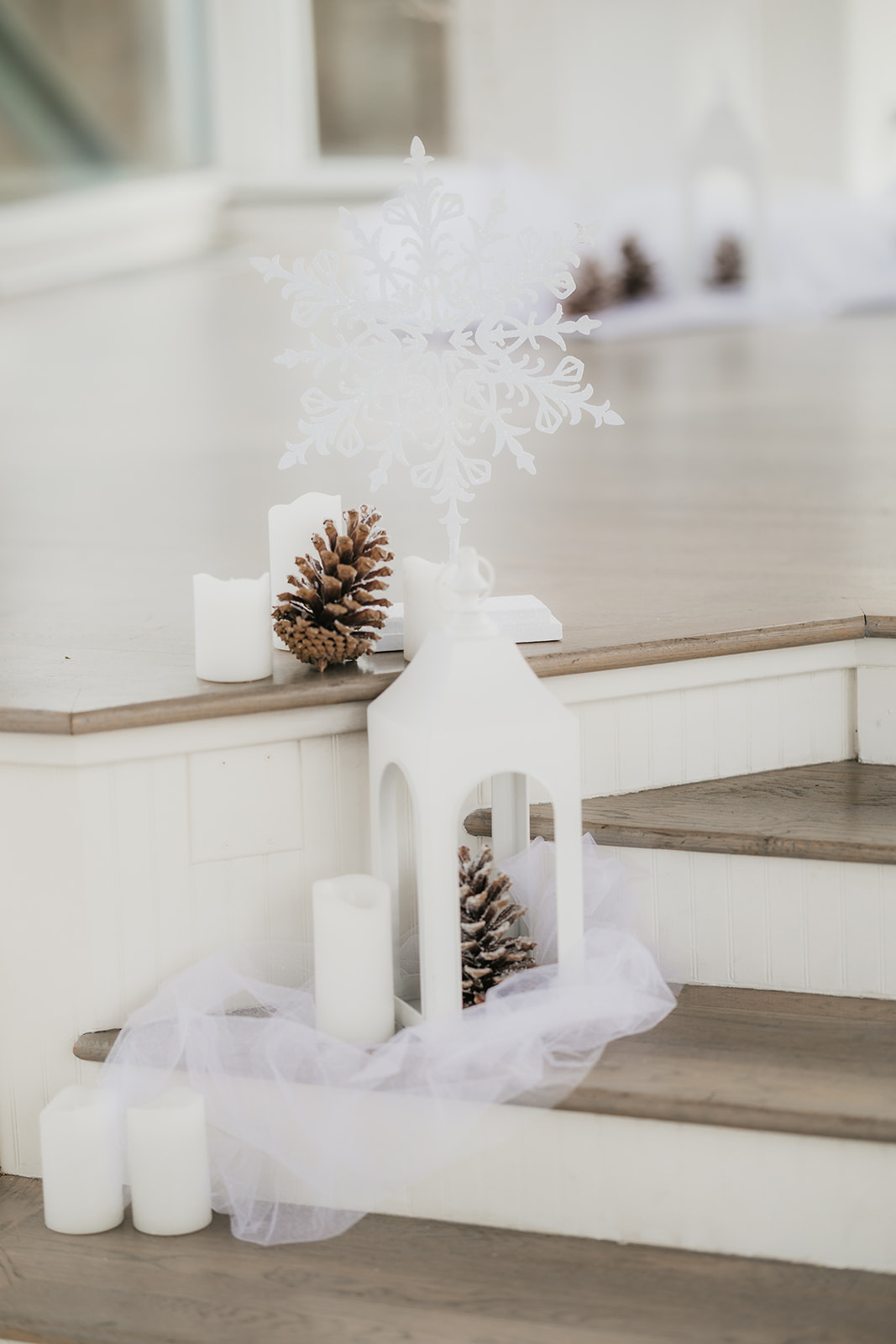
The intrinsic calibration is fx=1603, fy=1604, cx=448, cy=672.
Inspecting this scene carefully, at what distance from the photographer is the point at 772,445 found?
2.90 meters

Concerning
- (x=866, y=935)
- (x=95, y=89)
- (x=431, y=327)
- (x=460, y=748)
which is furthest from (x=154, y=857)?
(x=95, y=89)

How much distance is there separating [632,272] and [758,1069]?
384 centimetres

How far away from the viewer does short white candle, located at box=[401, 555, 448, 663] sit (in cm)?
148

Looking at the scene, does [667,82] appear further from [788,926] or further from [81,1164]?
[81,1164]

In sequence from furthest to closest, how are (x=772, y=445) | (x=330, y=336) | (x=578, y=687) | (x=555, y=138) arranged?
(x=555, y=138) < (x=330, y=336) < (x=772, y=445) < (x=578, y=687)

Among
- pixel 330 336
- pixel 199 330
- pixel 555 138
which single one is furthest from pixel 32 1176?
pixel 555 138

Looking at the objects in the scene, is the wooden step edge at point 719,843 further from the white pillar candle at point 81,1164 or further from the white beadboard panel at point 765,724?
the white pillar candle at point 81,1164

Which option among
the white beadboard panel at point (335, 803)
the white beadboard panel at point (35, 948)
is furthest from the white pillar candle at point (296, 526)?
the white beadboard panel at point (35, 948)

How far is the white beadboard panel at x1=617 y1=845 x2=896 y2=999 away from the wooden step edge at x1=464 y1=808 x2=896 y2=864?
11 mm

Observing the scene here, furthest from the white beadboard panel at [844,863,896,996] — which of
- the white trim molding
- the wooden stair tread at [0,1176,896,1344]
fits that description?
the white trim molding

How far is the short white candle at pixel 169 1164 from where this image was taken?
4.38 ft

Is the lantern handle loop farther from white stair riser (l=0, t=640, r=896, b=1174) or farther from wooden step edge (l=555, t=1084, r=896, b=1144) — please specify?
wooden step edge (l=555, t=1084, r=896, b=1144)

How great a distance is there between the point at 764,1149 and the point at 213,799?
22.0 inches

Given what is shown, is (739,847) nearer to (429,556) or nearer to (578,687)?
(578,687)
